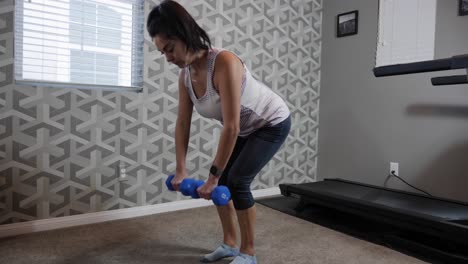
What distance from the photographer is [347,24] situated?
3.21m

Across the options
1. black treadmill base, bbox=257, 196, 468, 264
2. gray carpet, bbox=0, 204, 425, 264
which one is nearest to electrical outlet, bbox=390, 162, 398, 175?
black treadmill base, bbox=257, 196, 468, 264

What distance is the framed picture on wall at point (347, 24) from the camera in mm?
3154

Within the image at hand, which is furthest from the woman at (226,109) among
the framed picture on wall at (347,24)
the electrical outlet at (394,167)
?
the framed picture on wall at (347,24)

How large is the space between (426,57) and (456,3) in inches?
16.2

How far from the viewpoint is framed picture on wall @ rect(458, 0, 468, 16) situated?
2.46m

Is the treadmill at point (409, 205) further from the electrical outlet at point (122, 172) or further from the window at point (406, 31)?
the electrical outlet at point (122, 172)

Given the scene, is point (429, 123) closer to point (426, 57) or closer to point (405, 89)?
point (405, 89)

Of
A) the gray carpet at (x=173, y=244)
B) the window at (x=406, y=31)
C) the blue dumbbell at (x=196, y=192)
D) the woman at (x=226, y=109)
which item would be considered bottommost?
the gray carpet at (x=173, y=244)

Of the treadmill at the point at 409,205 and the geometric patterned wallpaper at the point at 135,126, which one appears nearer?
the treadmill at the point at 409,205

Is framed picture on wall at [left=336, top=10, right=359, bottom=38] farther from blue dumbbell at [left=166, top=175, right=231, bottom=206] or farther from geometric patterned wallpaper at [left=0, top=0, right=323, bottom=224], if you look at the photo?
blue dumbbell at [left=166, top=175, right=231, bottom=206]

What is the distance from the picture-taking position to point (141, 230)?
213 cm

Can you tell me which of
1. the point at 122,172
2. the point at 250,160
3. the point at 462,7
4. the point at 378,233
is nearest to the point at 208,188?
the point at 250,160

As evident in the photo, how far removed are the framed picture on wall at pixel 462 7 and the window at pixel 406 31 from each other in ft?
0.55

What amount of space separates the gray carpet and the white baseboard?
5cm
